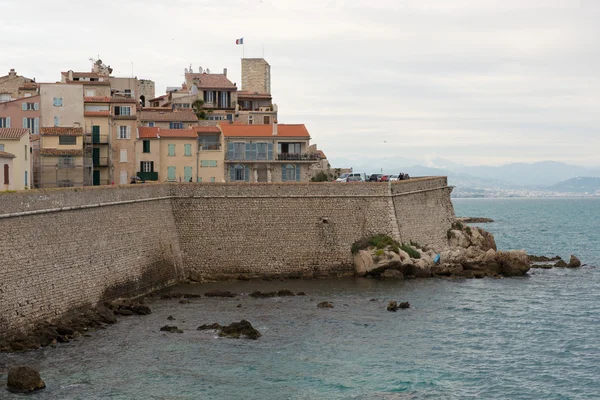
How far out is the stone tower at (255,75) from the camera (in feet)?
304

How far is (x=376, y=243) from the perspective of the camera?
51.6 meters

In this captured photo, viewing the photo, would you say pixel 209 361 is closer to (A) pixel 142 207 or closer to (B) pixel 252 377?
(B) pixel 252 377

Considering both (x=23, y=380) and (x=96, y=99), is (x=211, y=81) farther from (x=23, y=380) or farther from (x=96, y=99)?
(x=23, y=380)

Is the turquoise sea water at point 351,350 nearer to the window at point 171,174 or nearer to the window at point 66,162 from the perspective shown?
the window at point 66,162

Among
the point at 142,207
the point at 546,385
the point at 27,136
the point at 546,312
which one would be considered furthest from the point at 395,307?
the point at 27,136

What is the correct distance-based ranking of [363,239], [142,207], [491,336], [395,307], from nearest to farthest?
[491,336] < [395,307] < [142,207] < [363,239]

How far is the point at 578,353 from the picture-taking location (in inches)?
1406

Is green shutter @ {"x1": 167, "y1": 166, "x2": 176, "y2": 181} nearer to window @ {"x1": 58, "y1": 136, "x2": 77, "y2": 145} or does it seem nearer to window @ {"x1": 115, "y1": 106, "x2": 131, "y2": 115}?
window @ {"x1": 115, "y1": 106, "x2": 131, "y2": 115}

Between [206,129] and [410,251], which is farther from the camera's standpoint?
[206,129]

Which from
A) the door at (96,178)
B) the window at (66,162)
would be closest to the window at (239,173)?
the door at (96,178)

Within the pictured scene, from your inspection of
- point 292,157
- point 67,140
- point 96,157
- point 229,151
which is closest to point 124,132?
point 96,157

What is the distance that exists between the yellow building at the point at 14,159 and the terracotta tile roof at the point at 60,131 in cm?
828

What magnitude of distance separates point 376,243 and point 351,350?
698 inches

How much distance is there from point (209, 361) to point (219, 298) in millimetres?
12597
